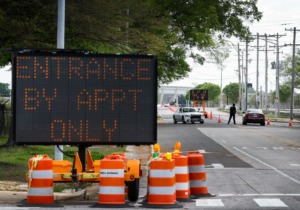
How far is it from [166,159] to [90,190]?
299 centimetres

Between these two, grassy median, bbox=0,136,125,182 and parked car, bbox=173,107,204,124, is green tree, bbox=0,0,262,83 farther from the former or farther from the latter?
parked car, bbox=173,107,204,124

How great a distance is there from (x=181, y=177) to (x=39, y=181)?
103 inches

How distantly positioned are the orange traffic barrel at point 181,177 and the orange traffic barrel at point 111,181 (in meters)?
1.29

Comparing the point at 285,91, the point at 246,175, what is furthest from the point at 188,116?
the point at 285,91

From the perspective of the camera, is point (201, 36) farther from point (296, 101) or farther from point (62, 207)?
point (296, 101)

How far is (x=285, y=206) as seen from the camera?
11.7 m

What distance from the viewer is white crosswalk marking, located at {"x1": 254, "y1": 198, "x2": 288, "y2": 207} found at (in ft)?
38.8

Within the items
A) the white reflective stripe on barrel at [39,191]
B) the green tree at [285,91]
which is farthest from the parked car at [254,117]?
the green tree at [285,91]

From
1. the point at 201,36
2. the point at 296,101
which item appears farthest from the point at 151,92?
the point at 296,101

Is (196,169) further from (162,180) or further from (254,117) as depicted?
(254,117)

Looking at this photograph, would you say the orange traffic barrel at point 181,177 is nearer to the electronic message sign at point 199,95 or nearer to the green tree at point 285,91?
the electronic message sign at point 199,95

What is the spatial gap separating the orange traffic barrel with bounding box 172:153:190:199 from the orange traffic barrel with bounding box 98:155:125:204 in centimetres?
129

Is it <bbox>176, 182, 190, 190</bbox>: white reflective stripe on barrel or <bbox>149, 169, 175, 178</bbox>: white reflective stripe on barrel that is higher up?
<bbox>149, 169, 175, 178</bbox>: white reflective stripe on barrel

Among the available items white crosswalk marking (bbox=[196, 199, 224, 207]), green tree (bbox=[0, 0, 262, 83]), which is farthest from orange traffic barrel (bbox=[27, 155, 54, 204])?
green tree (bbox=[0, 0, 262, 83])
